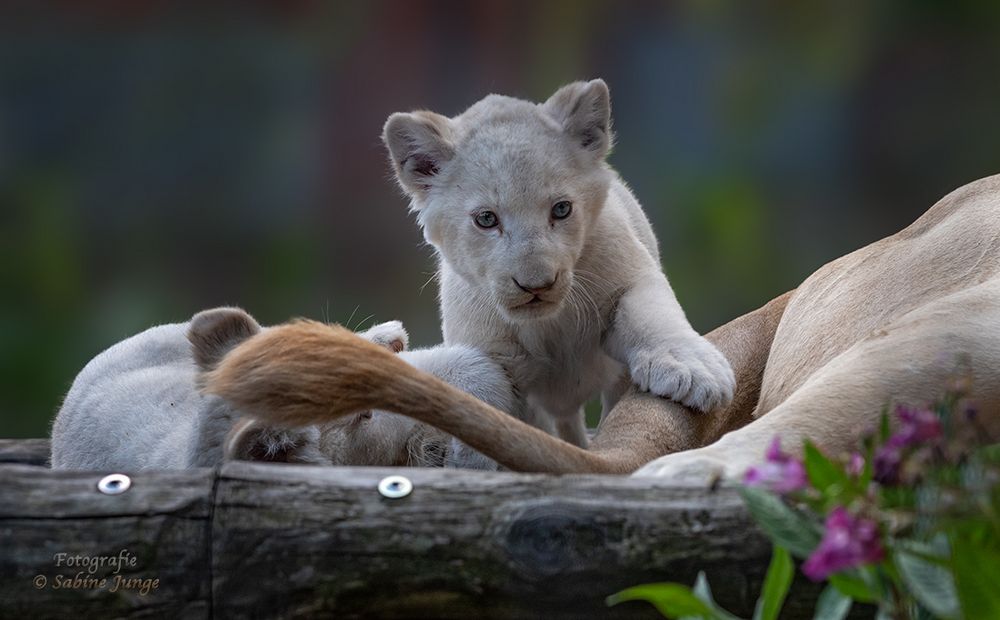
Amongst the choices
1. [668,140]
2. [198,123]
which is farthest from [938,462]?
[198,123]

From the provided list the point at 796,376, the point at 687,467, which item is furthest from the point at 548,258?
the point at 687,467

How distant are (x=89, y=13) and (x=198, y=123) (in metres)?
0.54

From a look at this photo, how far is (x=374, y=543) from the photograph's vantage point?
140 centimetres

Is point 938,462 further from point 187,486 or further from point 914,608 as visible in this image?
point 187,486

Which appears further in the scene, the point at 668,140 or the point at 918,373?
the point at 668,140

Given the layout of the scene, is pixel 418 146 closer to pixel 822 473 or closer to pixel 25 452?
pixel 25 452

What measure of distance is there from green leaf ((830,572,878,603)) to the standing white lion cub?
119 centimetres

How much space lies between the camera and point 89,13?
13.9 feet

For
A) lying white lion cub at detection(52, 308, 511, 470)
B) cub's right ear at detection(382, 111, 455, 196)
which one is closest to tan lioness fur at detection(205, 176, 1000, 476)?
lying white lion cub at detection(52, 308, 511, 470)

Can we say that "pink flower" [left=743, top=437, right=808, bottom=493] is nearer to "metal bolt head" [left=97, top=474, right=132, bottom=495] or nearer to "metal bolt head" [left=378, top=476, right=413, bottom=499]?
"metal bolt head" [left=378, top=476, right=413, bottom=499]

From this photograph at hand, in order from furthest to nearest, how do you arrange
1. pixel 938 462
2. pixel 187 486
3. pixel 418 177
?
pixel 418 177 → pixel 187 486 → pixel 938 462

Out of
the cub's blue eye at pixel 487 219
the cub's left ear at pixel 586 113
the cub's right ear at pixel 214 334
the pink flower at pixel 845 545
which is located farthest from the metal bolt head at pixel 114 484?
the cub's left ear at pixel 586 113

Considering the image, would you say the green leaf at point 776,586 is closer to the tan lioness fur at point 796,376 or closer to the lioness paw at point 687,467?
the tan lioness fur at point 796,376

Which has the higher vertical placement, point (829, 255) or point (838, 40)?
point (838, 40)
